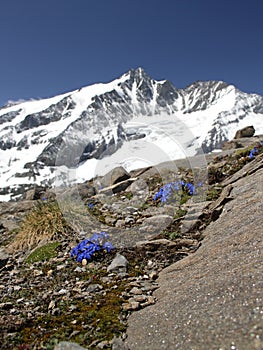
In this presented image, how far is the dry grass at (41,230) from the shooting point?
32.0 feet

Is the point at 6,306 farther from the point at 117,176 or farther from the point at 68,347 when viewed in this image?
the point at 117,176

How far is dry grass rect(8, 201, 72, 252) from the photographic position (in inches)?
384

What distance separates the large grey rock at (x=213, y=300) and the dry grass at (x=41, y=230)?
4.73 m

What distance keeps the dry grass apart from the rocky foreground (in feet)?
0.13

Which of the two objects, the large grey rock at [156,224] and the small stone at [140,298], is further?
the large grey rock at [156,224]

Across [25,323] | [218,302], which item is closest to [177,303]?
[218,302]

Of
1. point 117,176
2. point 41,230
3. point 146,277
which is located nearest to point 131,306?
point 146,277

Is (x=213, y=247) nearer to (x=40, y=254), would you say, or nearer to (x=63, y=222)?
(x=40, y=254)

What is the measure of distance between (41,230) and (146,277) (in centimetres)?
516

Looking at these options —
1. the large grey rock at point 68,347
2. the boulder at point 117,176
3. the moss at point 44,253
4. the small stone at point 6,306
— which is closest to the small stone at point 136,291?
the large grey rock at point 68,347

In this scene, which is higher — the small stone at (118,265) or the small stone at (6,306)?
the small stone at (6,306)

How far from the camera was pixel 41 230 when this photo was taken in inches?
407

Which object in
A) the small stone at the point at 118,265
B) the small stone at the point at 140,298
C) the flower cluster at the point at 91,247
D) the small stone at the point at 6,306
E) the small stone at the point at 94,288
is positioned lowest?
the small stone at the point at 140,298

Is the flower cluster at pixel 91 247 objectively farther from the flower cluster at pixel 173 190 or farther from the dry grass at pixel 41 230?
the flower cluster at pixel 173 190
